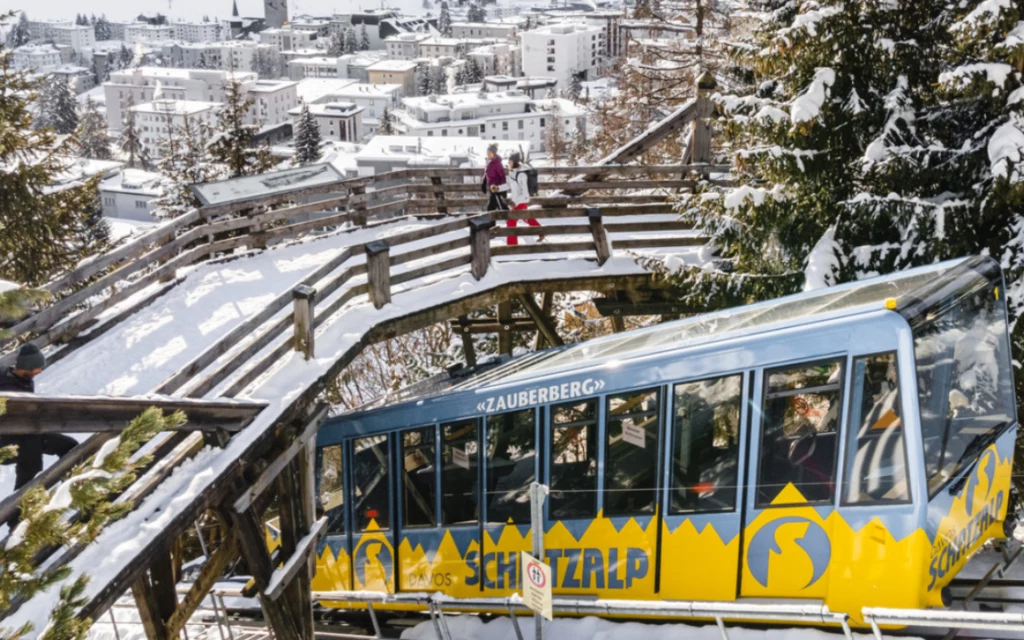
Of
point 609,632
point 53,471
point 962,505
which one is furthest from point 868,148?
point 53,471

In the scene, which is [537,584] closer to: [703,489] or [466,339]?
[703,489]

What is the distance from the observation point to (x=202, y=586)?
28.2 feet

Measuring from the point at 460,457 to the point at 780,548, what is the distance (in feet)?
11.1

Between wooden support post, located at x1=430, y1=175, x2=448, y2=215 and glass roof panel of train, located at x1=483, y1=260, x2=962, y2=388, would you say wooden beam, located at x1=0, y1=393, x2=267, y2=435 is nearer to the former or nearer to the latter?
glass roof panel of train, located at x1=483, y1=260, x2=962, y2=388

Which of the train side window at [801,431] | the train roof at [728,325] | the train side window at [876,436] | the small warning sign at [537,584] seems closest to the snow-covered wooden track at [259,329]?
the train roof at [728,325]

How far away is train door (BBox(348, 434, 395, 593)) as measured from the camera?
10664 millimetres

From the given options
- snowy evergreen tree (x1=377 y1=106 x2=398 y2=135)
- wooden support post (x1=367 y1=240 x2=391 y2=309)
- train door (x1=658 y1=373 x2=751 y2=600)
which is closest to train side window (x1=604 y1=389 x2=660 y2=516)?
train door (x1=658 y1=373 x2=751 y2=600)

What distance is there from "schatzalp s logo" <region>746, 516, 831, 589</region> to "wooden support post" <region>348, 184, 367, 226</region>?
10337mm

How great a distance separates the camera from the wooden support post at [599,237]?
14.4 metres

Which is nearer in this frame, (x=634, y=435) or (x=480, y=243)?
(x=634, y=435)

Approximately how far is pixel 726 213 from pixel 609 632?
5607 mm

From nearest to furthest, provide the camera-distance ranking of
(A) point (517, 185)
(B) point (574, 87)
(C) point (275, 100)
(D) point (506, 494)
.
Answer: (D) point (506, 494), (A) point (517, 185), (B) point (574, 87), (C) point (275, 100)

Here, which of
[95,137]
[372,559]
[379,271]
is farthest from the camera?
[95,137]

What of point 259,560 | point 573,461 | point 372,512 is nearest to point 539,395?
point 573,461
